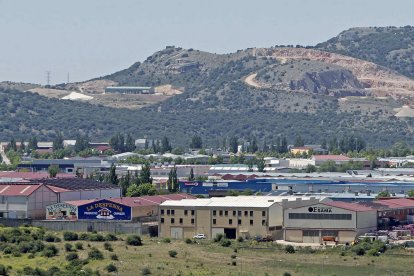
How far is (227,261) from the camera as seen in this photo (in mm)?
81562

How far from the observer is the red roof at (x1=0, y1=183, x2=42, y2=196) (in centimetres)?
10106

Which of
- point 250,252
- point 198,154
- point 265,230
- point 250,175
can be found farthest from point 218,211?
point 198,154

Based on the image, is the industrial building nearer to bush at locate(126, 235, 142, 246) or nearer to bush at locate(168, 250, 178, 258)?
bush at locate(126, 235, 142, 246)

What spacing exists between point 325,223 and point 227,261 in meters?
11.6

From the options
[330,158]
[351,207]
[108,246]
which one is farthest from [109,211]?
[330,158]

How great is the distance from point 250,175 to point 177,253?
6336 cm

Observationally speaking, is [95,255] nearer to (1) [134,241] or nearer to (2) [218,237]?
(1) [134,241]

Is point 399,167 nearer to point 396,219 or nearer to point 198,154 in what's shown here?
point 198,154

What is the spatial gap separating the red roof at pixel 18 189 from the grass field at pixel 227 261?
13.9 metres

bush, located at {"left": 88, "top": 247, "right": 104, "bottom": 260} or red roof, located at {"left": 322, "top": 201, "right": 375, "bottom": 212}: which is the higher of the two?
red roof, located at {"left": 322, "top": 201, "right": 375, "bottom": 212}

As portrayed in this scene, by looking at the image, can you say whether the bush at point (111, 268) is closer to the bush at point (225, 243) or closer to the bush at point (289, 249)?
the bush at point (289, 249)

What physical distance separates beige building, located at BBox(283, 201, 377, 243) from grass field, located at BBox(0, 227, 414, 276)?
401 cm

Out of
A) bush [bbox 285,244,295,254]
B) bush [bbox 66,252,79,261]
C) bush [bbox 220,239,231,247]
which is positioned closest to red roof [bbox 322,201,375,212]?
bush [bbox 285,244,295,254]

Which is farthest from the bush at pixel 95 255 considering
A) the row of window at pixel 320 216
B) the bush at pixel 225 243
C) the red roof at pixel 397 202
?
the red roof at pixel 397 202
